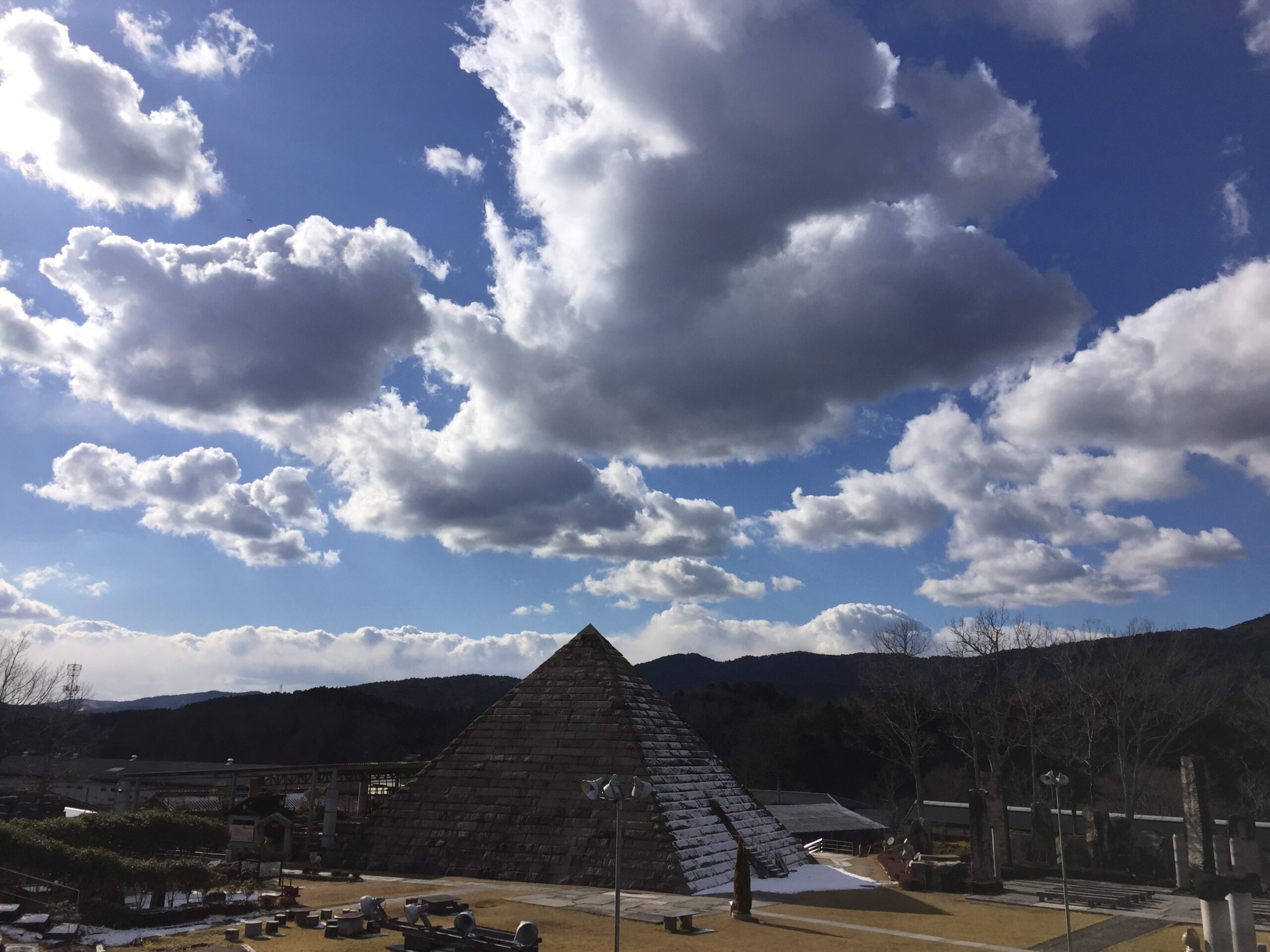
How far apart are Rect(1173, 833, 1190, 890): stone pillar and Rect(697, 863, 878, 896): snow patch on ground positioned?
10.2 meters

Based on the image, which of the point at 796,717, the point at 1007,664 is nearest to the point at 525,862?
A: the point at 1007,664

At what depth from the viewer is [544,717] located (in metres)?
32.0

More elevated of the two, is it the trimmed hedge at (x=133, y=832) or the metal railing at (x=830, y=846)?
the trimmed hedge at (x=133, y=832)

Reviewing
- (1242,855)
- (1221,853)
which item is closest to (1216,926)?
(1242,855)

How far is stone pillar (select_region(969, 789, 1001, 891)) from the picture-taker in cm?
2736

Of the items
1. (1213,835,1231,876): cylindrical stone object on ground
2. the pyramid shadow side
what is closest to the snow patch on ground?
the pyramid shadow side

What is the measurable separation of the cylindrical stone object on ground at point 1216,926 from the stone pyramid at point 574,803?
13.8 metres

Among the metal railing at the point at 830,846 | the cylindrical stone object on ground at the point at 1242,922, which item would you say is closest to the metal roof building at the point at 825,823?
the metal railing at the point at 830,846

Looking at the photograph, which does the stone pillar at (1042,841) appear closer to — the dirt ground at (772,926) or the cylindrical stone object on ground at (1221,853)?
the cylindrical stone object on ground at (1221,853)

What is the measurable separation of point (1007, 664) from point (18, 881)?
5397cm

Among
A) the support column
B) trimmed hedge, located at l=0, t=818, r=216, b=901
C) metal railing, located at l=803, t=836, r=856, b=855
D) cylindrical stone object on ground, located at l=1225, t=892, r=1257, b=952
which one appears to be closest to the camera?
cylindrical stone object on ground, located at l=1225, t=892, r=1257, b=952

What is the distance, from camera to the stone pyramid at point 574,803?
2695cm

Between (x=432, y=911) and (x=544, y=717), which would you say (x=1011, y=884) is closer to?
(x=544, y=717)

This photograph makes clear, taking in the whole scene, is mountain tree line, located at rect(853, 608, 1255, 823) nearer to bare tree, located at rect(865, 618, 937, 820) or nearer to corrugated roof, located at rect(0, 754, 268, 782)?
bare tree, located at rect(865, 618, 937, 820)
